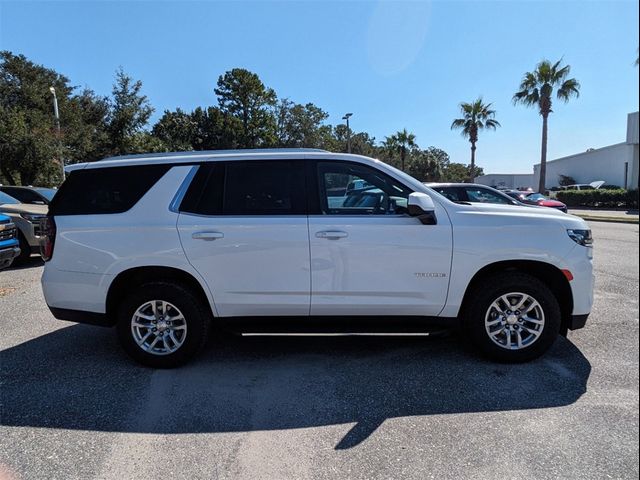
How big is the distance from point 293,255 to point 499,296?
1.84 metres

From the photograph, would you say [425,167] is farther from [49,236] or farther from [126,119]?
[49,236]

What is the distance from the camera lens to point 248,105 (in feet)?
180

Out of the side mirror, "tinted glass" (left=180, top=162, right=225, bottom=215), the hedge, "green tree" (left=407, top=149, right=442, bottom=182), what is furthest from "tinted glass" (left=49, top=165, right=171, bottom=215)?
"green tree" (left=407, top=149, right=442, bottom=182)

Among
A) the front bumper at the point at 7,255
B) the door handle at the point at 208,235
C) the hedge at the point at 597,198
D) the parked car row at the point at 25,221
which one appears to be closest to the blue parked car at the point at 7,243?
the front bumper at the point at 7,255

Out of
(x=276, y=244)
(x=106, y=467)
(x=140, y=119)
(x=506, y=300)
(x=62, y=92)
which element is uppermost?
(x=62, y=92)

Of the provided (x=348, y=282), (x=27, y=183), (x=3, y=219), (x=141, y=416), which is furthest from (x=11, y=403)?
(x=27, y=183)

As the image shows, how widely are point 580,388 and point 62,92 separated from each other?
37.0 meters

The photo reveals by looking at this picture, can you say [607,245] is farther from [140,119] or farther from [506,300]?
[140,119]

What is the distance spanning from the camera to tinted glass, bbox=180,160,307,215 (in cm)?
391

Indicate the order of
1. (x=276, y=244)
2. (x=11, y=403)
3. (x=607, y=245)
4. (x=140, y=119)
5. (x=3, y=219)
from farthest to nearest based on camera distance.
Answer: (x=140, y=119) → (x=607, y=245) → (x=3, y=219) → (x=276, y=244) → (x=11, y=403)

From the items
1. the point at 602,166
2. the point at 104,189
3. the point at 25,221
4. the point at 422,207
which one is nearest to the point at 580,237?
the point at 422,207

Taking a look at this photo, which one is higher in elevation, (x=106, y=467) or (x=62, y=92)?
(x=62, y=92)

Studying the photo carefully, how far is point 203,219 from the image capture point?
12.7ft

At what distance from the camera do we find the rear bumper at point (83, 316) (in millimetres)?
3974
